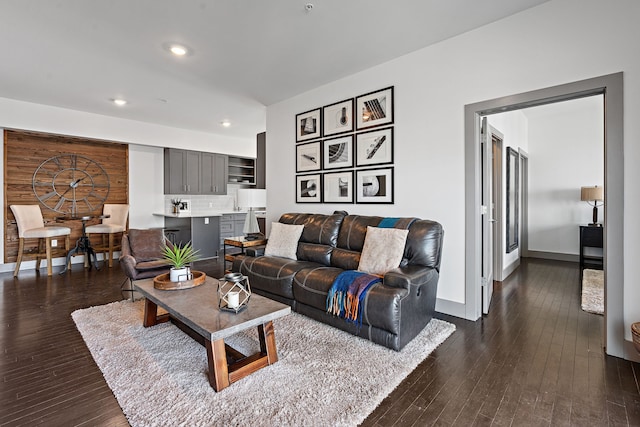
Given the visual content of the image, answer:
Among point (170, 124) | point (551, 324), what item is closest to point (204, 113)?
point (170, 124)

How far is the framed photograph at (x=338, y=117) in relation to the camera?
3936 mm

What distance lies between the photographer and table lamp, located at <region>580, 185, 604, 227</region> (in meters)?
5.08

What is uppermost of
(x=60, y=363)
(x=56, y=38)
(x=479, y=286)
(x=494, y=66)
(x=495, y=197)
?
(x=56, y=38)

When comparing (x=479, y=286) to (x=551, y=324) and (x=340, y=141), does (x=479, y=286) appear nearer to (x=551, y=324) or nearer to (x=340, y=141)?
(x=551, y=324)

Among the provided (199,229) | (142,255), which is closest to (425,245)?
(142,255)

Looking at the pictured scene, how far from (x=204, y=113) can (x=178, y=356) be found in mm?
4412

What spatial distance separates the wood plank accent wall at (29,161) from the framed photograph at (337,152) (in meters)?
4.38

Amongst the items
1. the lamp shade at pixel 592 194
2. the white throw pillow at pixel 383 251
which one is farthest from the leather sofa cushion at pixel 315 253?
the lamp shade at pixel 592 194

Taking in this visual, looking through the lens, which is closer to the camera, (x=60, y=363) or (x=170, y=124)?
(x=60, y=363)

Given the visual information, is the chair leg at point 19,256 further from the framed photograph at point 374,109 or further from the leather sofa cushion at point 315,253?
the framed photograph at point 374,109

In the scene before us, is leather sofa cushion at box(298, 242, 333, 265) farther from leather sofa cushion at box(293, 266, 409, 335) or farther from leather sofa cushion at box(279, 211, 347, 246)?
leather sofa cushion at box(293, 266, 409, 335)

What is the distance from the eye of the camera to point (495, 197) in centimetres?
441

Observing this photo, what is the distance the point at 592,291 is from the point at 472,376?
9.64ft

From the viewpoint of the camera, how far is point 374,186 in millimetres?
3709
